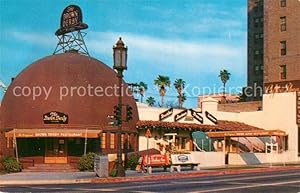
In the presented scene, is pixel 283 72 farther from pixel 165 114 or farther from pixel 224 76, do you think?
pixel 224 76

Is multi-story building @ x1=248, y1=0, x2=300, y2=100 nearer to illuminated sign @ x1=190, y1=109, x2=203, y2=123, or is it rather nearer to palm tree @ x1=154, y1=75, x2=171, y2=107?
illuminated sign @ x1=190, y1=109, x2=203, y2=123

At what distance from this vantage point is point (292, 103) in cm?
5831

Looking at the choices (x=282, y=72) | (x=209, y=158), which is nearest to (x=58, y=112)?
(x=209, y=158)

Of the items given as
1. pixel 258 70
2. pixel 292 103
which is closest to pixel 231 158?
pixel 292 103

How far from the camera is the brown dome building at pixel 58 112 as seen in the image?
144 feet

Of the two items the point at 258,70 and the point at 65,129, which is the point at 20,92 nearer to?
the point at 65,129

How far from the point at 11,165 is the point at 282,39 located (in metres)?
42.5

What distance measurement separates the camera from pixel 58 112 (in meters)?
43.9

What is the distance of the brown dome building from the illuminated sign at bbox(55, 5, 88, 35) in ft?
17.7

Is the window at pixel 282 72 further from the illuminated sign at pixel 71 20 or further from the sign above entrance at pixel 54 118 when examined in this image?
the sign above entrance at pixel 54 118

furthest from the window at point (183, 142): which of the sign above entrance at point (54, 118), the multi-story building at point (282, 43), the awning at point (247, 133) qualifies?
the multi-story building at point (282, 43)

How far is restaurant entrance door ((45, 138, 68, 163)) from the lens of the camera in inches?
1742

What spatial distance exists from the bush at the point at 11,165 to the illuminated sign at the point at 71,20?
47.1ft

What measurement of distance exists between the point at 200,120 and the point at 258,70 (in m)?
56.8
